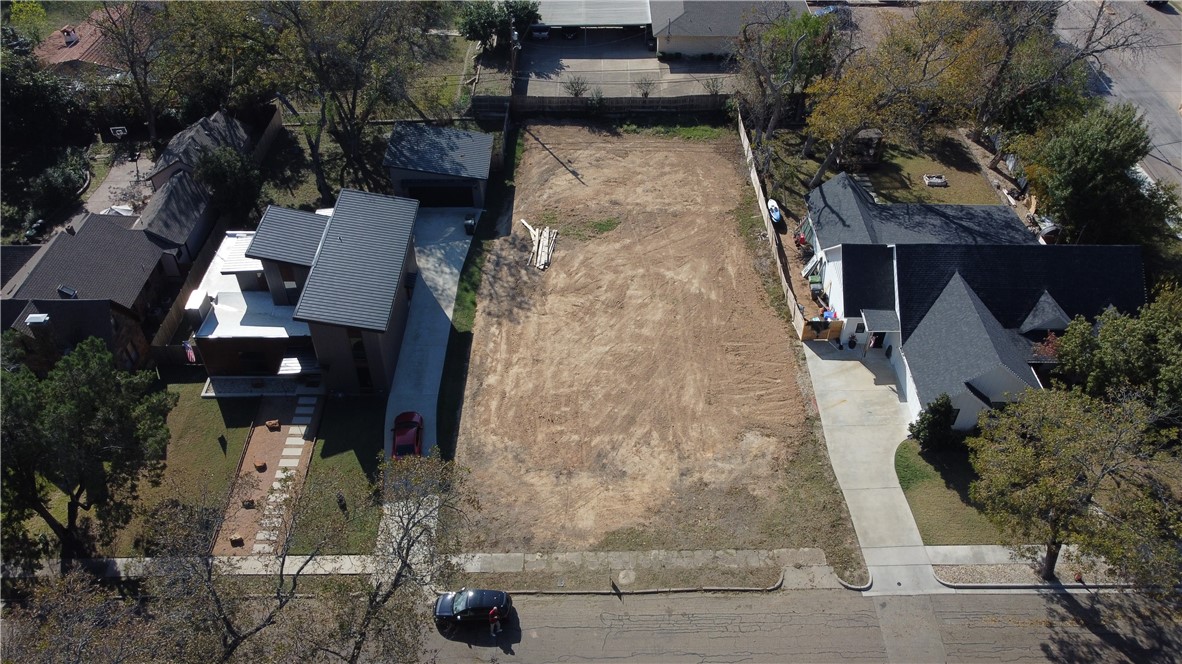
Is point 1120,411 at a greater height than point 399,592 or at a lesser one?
greater

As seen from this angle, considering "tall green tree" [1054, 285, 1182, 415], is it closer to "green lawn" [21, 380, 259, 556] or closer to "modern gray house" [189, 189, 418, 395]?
"modern gray house" [189, 189, 418, 395]

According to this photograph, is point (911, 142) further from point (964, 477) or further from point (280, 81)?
point (280, 81)

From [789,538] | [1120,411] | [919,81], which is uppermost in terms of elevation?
[919,81]

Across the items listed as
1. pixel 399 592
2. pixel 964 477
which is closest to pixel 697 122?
pixel 964 477

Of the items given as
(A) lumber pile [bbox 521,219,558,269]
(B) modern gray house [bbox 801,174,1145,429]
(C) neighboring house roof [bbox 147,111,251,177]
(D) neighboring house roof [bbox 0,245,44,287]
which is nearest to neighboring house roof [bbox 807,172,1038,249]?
(B) modern gray house [bbox 801,174,1145,429]

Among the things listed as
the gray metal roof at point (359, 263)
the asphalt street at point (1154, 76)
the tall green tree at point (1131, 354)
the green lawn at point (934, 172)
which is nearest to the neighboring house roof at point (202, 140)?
the gray metal roof at point (359, 263)
